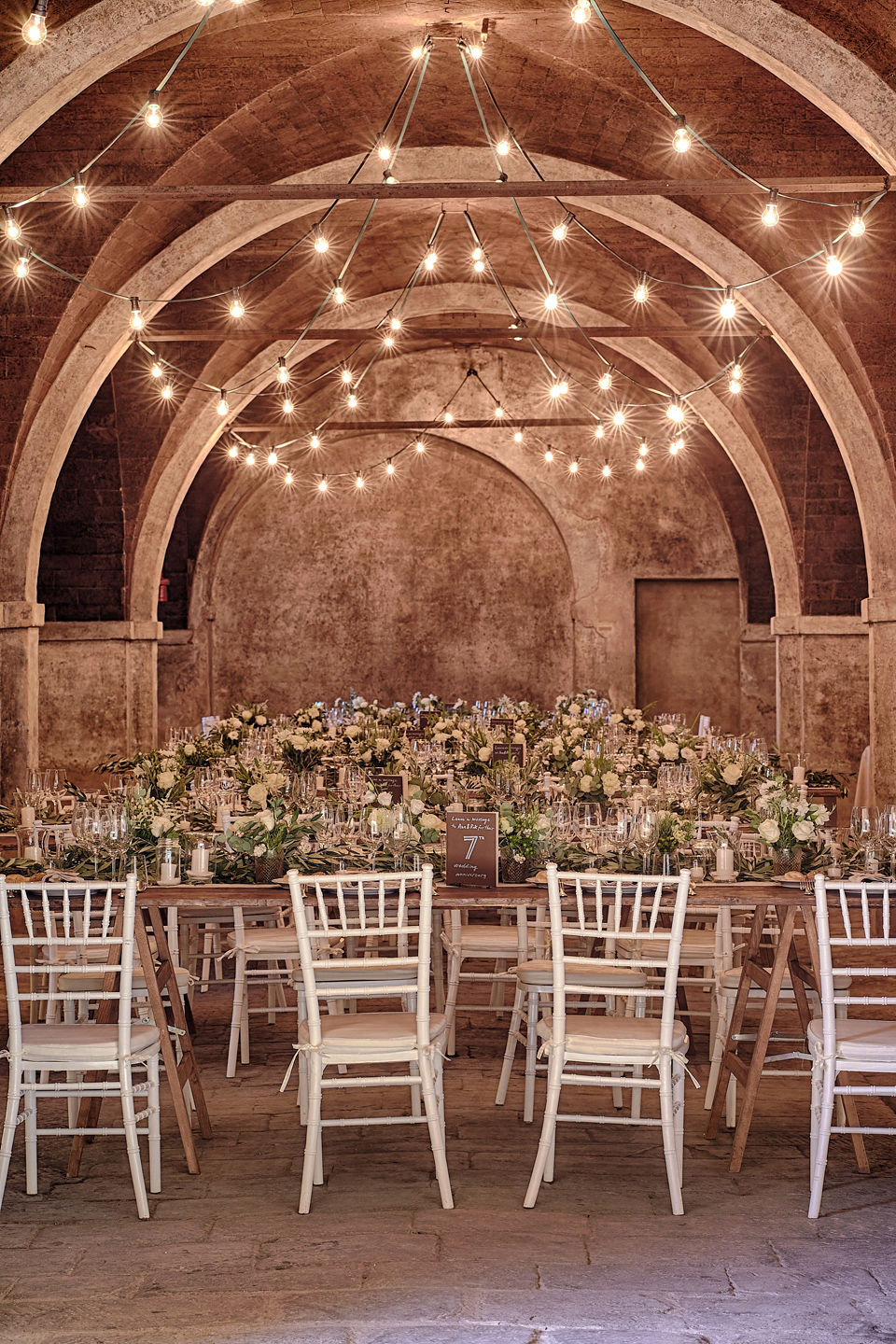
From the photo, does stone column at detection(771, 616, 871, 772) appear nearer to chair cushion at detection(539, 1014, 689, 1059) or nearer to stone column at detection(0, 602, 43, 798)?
stone column at detection(0, 602, 43, 798)

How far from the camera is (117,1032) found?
4387 mm

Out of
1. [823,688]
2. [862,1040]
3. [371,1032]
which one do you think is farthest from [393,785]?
[823,688]

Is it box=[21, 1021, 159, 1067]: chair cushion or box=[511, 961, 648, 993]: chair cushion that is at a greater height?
box=[511, 961, 648, 993]: chair cushion

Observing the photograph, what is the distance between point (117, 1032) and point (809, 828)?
266 centimetres

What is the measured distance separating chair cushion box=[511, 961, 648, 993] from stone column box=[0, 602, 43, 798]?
7289 millimetres

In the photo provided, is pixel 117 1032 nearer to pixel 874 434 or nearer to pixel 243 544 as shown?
pixel 874 434

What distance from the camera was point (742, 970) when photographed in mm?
5043

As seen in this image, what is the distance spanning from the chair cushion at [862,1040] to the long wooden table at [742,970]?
0.19 m

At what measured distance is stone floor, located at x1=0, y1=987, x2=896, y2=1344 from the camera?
3492 mm

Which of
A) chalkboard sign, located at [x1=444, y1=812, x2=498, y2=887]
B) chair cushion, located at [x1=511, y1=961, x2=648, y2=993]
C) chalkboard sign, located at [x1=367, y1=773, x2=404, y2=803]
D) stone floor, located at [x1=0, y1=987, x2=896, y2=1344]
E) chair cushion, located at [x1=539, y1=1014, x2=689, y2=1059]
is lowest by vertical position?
stone floor, located at [x1=0, y1=987, x2=896, y2=1344]

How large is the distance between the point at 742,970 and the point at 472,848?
1.07 meters

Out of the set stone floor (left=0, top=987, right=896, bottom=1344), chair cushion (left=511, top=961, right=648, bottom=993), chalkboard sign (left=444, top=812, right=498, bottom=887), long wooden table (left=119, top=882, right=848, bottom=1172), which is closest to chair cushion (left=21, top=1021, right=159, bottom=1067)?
long wooden table (left=119, top=882, right=848, bottom=1172)

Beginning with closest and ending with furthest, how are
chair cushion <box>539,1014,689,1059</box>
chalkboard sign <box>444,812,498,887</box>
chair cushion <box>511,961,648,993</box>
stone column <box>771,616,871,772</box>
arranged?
chair cushion <box>539,1014,689,1059</box>
chair cushion <box>511,961,648,993</box>
chalkboard sign <box>444,812,498,887</box>
stone column <box>771,616,871,772</box>

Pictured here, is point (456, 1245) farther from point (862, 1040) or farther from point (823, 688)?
point (823, 688)
